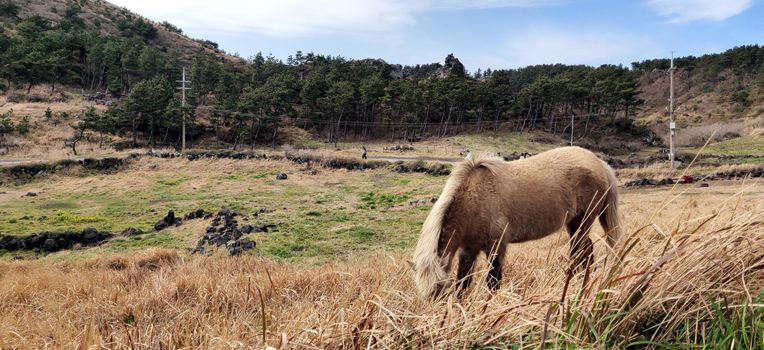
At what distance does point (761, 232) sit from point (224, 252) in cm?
1120

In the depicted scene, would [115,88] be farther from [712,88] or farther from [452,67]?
[712,88]

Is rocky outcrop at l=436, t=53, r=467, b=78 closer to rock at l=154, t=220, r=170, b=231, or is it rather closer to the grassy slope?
the grassy slope

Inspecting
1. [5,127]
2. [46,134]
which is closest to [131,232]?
[5,127]

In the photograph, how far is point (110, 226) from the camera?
707 inches

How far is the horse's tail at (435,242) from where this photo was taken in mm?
2791

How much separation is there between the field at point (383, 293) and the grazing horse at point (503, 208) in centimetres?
21

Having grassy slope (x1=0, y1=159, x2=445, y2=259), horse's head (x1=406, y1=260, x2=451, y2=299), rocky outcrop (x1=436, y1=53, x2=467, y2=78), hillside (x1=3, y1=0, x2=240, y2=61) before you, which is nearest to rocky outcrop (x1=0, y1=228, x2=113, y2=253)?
grassy slope (x1=0, y1=159, x2=445, y2=259)

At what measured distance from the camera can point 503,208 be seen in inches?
149

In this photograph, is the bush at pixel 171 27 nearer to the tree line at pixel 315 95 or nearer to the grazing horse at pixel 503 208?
the tree line at pixel 315 95

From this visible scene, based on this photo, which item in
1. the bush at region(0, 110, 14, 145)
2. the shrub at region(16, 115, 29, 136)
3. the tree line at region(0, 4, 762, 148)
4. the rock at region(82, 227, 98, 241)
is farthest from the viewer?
the tree line at region(0, 4, 762, 148)

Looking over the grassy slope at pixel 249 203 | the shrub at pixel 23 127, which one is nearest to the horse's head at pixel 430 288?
the grassy slope at pixel 249 203

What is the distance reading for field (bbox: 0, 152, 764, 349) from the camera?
5.09 feet

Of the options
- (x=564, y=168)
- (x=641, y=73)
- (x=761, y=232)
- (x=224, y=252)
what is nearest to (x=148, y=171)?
(x=224, y=252)

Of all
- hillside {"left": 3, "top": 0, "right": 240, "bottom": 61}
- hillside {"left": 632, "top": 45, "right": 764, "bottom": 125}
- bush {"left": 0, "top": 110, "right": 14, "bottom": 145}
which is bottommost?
bush {"left": 0, "top": 110, "right": 14, "bottom": 145}
